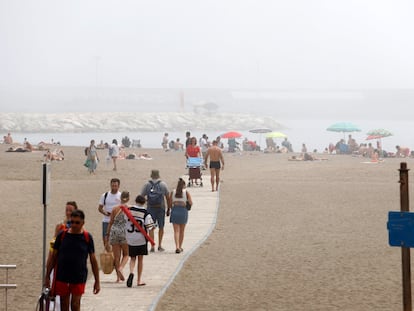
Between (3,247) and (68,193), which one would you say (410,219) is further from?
(68,193)

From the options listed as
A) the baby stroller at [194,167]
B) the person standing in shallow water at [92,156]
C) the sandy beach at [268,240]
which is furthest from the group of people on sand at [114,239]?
the person standing in shallow water at [92,156]

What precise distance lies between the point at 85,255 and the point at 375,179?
27089 millimetres

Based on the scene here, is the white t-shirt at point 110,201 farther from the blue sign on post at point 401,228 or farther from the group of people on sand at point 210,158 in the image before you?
the group of people on sand at point 210,158

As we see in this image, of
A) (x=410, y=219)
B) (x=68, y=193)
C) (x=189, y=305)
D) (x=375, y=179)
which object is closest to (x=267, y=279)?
(x=189, y=305)

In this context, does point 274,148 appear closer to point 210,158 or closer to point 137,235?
point 210,158

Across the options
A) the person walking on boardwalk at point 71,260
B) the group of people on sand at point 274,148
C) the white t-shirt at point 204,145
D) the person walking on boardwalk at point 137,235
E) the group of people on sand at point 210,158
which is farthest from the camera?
the group of people on sand at point 274,148

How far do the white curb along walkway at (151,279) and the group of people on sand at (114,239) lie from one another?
0.16m

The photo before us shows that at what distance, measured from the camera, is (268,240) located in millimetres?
18625

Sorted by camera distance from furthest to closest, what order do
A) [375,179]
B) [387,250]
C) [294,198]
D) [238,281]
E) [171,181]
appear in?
[375,179]
[171,181]
[294,198]
[387,250]
[238,281]

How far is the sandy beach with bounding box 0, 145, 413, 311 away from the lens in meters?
12.9

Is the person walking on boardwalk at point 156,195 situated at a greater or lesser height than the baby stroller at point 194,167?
lesser

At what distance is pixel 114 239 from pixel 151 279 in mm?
815

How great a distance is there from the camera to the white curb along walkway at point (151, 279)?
473 inches

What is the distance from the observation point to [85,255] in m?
9.95
